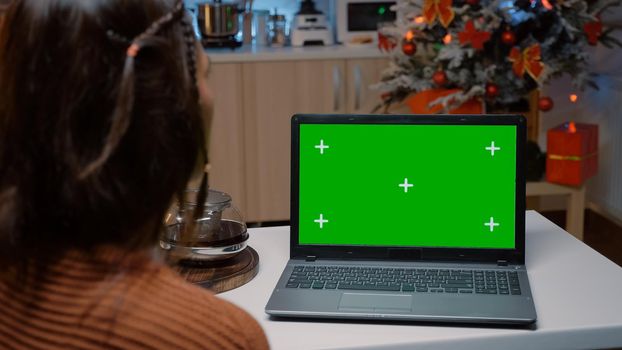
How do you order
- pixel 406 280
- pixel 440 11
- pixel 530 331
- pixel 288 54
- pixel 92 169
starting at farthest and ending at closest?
pixel 288 54 < pixel 440 11 < pixel 406 280 < pixel 530 331 < pixel 92 169

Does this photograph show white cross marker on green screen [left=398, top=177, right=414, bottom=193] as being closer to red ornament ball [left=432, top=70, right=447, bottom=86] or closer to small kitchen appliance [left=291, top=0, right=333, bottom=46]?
red ornament ball [left=432, top=70, right=447, bottom=86]

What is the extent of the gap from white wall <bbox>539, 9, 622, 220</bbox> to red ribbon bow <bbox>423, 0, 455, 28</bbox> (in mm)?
929

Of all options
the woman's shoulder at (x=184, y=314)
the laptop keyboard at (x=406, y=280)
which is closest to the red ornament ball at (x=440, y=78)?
the laptop keyboard at (x=406, y=280)

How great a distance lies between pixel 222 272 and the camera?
1.54 meters

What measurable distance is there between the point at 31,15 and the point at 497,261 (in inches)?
42.0

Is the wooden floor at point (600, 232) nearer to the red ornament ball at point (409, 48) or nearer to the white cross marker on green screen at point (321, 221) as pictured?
the red ornament ball at point (409, 48)

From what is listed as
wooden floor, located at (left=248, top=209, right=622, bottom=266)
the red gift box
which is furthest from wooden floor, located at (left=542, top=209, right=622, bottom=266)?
the red gift box

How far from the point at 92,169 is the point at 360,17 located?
140 inches

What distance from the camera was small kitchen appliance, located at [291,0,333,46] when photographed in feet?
13.7

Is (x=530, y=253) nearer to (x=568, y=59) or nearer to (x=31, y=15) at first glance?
(x=31, y=15)

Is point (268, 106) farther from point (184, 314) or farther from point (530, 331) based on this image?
point (184, 314)

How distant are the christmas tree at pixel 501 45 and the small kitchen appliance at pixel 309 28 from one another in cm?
76

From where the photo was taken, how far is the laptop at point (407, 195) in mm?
1576

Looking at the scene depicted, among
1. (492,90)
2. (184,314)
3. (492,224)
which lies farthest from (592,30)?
(184,314)
